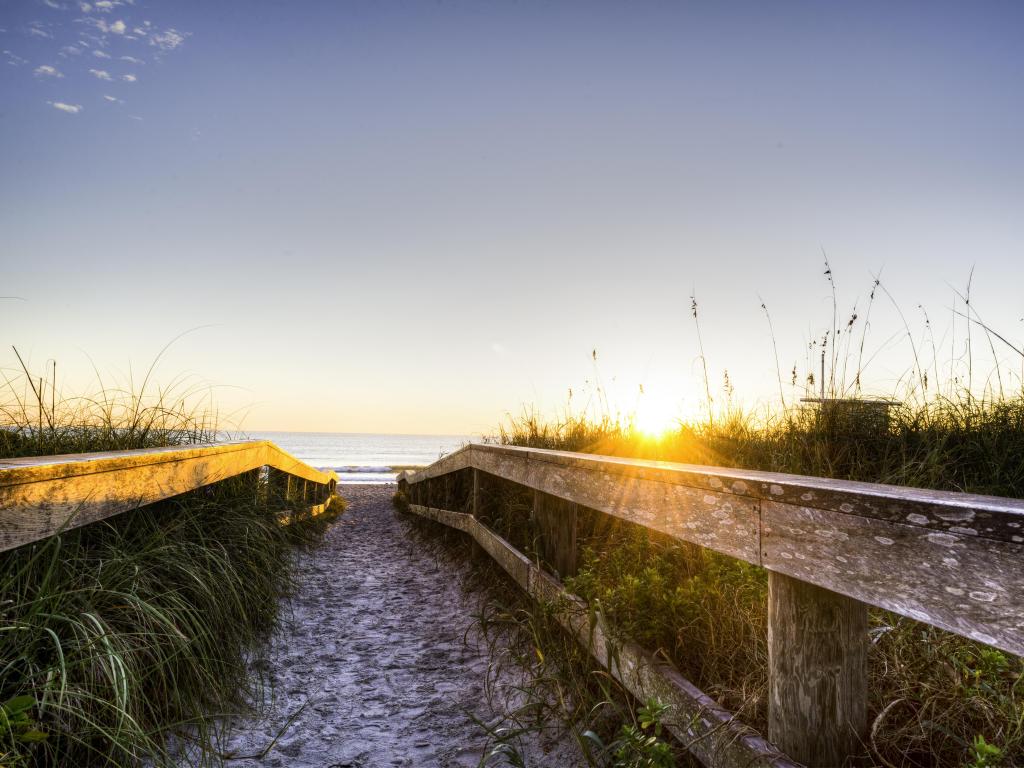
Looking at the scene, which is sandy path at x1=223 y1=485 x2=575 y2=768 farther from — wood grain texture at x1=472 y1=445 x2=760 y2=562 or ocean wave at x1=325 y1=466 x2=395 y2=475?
ocean wave at x1=325 y1=466 x2=395 y2=475

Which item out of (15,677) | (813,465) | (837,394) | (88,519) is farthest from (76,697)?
(837,394)

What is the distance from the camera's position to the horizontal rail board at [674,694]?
1.60 meters

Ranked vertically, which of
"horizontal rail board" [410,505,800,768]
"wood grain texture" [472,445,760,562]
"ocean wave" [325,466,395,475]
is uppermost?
"wood grain texture" [472,445,760,562]

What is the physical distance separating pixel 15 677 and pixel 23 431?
240 cm

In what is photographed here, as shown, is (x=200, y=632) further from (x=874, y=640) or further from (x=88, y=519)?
(x=874, y=640)

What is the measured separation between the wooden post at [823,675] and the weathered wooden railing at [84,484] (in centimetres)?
212

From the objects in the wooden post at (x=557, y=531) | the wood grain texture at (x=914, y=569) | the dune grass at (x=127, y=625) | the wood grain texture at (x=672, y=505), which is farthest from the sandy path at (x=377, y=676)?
the wood grain texture at (x=914, y=569)

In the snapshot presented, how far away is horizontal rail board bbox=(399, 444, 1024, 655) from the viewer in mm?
1001

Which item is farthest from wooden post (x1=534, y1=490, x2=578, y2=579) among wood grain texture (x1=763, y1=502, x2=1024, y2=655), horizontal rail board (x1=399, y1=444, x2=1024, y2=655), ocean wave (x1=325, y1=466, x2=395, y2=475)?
ocean wave (x1=325, y1=466, x2=395, y2=475)

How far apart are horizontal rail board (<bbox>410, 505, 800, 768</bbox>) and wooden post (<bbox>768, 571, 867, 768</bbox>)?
0.08 meters

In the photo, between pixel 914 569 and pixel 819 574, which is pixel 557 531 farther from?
pixel 914 569

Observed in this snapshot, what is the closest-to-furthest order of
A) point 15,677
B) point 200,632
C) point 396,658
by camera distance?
point 15,677
point 200,632
point 396,658

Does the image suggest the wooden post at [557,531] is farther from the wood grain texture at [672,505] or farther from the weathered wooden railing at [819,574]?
the weathered wooden railing at [819,574]

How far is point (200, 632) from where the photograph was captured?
2510 millimetres
